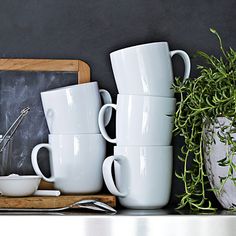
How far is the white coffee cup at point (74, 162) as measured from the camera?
1.40m

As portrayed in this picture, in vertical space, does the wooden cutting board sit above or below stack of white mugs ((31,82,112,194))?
below

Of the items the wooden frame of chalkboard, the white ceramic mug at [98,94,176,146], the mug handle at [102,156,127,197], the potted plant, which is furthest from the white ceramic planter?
the wooden frame of chalkboard

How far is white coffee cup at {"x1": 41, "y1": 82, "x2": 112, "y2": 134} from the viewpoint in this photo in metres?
1.40

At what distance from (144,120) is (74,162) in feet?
0.62

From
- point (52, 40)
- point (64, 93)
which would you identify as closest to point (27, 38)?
point (52, 40)

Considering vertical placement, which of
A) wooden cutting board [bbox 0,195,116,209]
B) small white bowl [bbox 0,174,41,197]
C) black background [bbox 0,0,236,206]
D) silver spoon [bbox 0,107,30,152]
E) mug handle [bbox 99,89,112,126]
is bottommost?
wooden cutting board [bbox 0,195,116,209]

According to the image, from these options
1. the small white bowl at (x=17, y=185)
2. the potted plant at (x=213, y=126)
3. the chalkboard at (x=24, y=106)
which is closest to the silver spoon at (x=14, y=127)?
the chalkboard at (x=24, y=106)

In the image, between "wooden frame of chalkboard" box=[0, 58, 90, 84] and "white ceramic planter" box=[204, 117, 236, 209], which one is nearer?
"white ceramic planter" box=[204, 117, 236, 209]

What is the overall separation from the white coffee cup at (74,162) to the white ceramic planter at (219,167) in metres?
0.26

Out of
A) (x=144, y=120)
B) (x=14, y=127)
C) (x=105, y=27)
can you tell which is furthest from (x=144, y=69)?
(x=14, y=127)

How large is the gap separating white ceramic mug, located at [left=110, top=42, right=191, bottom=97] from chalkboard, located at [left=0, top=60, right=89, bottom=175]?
0.16 m

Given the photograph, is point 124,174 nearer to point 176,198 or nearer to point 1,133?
point 176,198

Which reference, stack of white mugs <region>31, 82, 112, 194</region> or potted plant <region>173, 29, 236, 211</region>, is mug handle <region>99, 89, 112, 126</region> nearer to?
stack of white mugs <region>31, 82, 112, 194</region>

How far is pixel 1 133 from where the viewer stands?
1.48m
